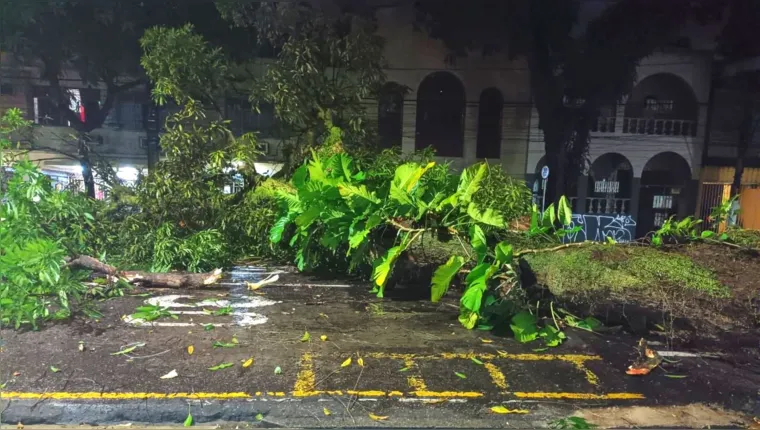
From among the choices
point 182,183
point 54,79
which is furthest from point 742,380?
point 54,79

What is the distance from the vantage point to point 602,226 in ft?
21.2

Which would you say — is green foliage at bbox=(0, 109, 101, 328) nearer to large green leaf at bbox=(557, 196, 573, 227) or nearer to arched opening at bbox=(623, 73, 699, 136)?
large green leaf at bbox=(557, 196, 573, 227)

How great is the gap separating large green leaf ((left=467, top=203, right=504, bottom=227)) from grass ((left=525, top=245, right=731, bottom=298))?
31.2 inches

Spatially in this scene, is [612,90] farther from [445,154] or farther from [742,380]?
[742,380]

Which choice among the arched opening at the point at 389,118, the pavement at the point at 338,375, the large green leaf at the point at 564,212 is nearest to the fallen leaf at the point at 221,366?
the pavement at the point at 338,375

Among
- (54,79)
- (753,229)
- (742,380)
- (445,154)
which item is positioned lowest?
(742,380)

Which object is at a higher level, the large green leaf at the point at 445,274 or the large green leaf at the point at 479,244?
the large green leaf at the point at 479,244

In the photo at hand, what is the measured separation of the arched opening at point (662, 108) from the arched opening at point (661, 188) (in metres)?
0.37

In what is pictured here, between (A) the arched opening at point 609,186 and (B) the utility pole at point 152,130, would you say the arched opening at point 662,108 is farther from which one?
(B) the utility pole at point 152,130

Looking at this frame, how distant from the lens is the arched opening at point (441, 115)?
6426 mm

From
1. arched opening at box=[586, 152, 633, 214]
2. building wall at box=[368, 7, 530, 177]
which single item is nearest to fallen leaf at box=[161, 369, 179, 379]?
building wall at box=[368, 7, 530, 177]

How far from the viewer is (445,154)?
265 inches

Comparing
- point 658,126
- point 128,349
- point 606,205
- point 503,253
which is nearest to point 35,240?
point 128,349

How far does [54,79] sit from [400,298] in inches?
229
